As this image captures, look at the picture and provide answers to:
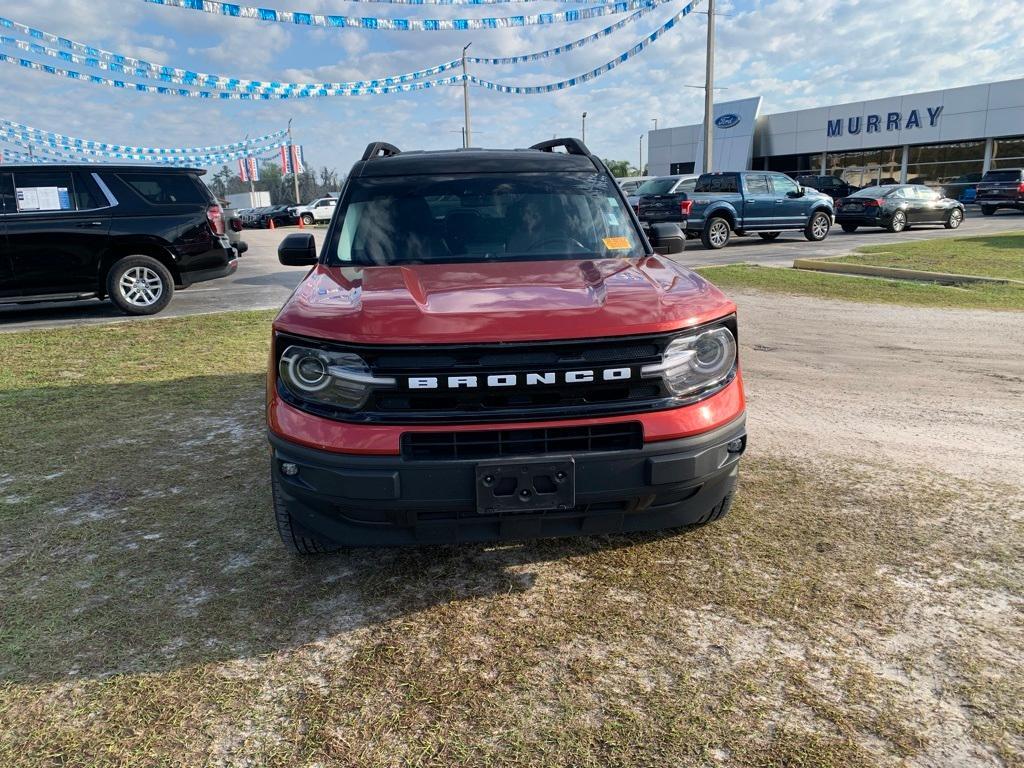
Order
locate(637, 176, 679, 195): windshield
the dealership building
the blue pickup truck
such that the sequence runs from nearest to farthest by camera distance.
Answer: the blue pickup truck < locate(637, 176, 679, 195): windshield < the dealership building

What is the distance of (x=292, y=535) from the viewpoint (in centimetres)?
288

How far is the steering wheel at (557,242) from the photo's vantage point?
3.68m

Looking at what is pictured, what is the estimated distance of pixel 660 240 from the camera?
13.6ft

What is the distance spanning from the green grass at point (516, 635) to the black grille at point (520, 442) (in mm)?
669

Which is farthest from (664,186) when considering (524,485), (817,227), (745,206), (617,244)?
(524,485)

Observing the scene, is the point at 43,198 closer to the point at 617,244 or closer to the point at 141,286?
the point at 141,286

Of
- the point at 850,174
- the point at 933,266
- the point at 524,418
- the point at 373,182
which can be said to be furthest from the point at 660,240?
the point at 850,174

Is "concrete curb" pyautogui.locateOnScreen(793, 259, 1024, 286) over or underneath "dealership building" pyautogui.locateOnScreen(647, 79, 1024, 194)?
underneath

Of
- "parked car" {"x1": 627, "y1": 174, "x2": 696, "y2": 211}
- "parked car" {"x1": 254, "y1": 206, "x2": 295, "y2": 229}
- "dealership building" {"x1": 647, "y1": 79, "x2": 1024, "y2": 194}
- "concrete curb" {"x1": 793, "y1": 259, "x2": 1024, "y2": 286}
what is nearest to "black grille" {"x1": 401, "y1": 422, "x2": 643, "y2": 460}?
"concrete curb" {"x1": 793, "y1": 259, "x2": 1024, "y2": 286}

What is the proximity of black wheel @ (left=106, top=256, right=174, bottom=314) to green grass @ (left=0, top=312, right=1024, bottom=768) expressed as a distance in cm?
579

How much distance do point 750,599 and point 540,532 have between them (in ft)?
2.86

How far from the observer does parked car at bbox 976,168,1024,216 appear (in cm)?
2615

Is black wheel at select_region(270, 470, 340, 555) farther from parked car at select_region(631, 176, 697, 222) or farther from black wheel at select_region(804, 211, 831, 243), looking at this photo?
black wheel at select_region(804, 211, 831, 243)

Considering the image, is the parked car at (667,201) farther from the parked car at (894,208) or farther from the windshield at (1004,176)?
the windshield at (1004,176)
